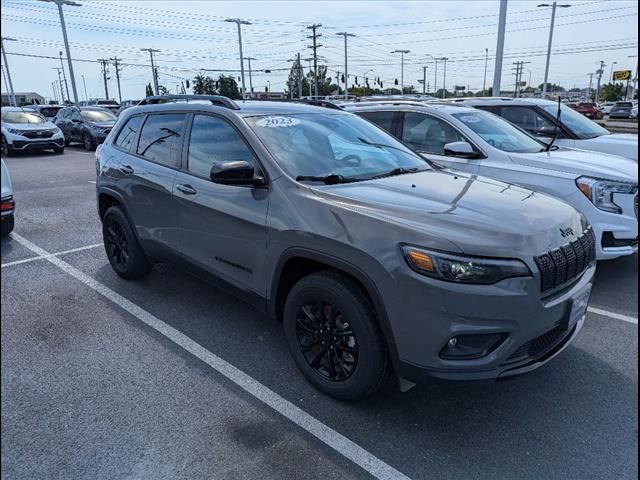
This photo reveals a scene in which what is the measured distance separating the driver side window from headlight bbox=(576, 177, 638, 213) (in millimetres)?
1472

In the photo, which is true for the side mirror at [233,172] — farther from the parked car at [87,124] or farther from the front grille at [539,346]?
the parked car at [87,124]

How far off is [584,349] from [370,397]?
5.73 ft

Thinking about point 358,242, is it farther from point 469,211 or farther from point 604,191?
point 604,191

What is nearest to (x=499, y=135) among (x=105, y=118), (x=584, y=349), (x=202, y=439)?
(x=584, y=349)

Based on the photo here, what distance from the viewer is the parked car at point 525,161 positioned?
15.1ft

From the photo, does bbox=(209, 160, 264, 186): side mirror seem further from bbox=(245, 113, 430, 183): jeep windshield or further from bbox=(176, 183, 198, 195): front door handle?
bbox=(176, 183, 198, 195): front door handle

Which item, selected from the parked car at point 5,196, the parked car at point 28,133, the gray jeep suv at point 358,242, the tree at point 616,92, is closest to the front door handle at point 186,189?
the gray jeep suv at point 358,242

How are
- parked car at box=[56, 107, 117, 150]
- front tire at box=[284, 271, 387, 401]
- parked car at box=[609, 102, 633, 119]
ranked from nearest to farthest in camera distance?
front tire at box=[284, 271, 387, 401]
parked car at box=[56, 107, 117, 150]
parked car at box=[609, 102, 633, 119]

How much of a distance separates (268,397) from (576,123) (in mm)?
7041

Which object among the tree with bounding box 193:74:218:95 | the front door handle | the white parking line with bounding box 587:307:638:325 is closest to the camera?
the front door handle

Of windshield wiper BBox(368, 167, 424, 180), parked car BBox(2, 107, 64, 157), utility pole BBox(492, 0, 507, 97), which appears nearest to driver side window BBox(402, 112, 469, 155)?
windshield wiper BBox(368, 167, 424, 180)

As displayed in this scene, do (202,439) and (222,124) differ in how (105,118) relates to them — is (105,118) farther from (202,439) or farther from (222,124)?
(202,439)

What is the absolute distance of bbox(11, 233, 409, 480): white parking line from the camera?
250 cm

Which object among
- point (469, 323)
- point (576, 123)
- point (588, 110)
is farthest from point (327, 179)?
point (588, 110)
